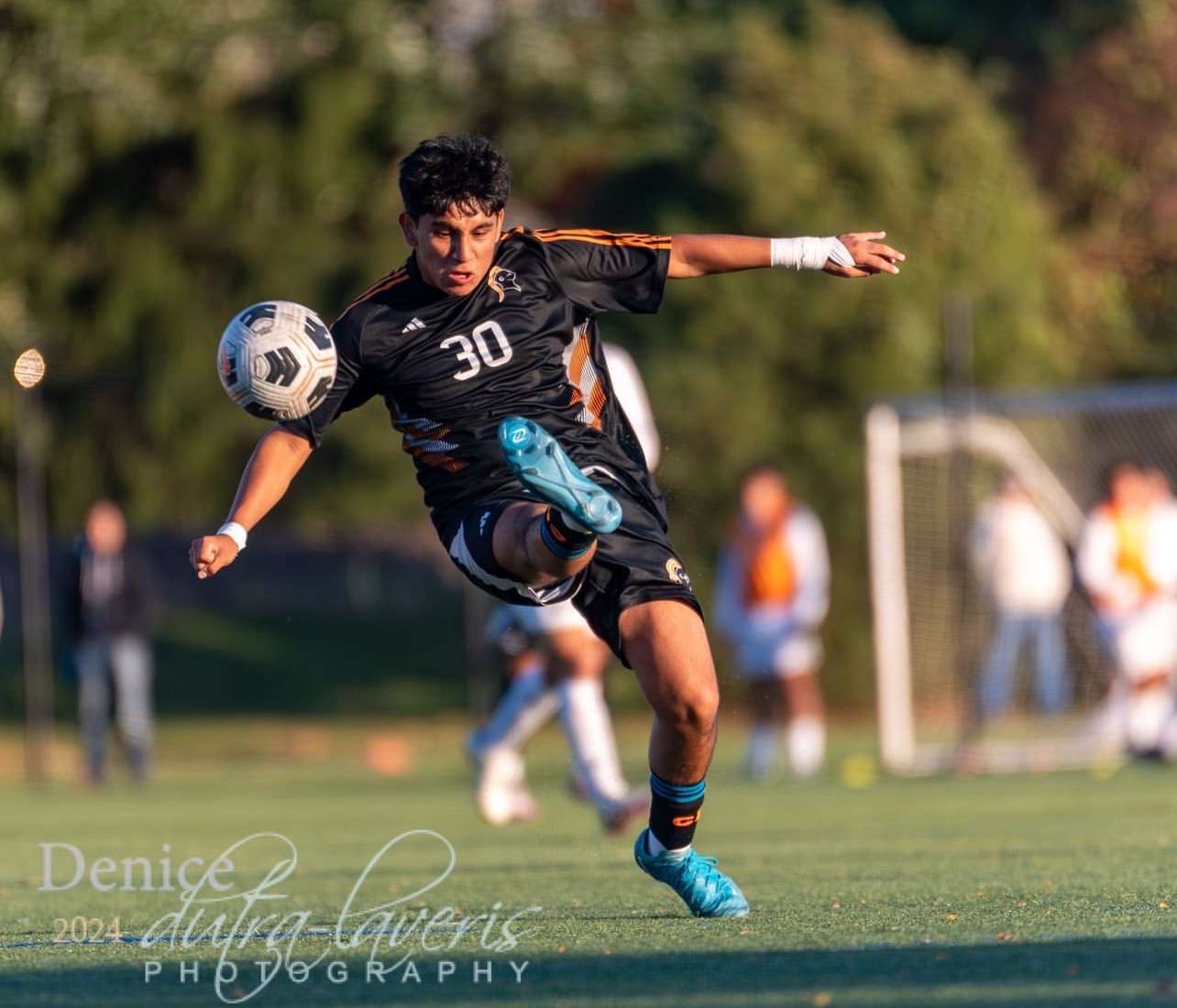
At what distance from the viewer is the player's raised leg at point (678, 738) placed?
20.2 feet

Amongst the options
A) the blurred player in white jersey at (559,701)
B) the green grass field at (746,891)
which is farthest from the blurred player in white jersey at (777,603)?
the blurred player in white jersey at (559,701)

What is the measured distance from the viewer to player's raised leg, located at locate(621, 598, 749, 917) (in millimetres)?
6156

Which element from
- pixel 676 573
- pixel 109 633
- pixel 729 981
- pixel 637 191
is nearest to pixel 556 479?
pixel 676 573

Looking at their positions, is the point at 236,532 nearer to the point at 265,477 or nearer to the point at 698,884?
the point at 265,477

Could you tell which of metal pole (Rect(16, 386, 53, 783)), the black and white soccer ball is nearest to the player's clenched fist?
the black and white soccer ball

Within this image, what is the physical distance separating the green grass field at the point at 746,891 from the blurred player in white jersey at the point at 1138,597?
4.65ft

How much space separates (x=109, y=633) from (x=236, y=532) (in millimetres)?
11781

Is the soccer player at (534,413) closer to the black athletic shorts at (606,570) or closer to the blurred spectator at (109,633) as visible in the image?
the black athletic shorts at (606,570)

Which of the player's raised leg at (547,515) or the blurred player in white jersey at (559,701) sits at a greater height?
the player's raised leg at (547,515)

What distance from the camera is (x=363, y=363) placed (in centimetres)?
638

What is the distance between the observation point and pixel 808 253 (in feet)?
21.3

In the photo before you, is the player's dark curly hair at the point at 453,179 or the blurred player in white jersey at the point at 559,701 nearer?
the player's dark curly hair at the point at 453,179

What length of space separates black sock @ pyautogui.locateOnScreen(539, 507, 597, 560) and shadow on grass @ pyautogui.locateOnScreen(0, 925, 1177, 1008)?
1084 millimetres

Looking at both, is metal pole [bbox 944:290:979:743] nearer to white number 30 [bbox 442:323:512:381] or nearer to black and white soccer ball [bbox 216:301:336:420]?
white number 30 [bbox 442:323:512:381]
